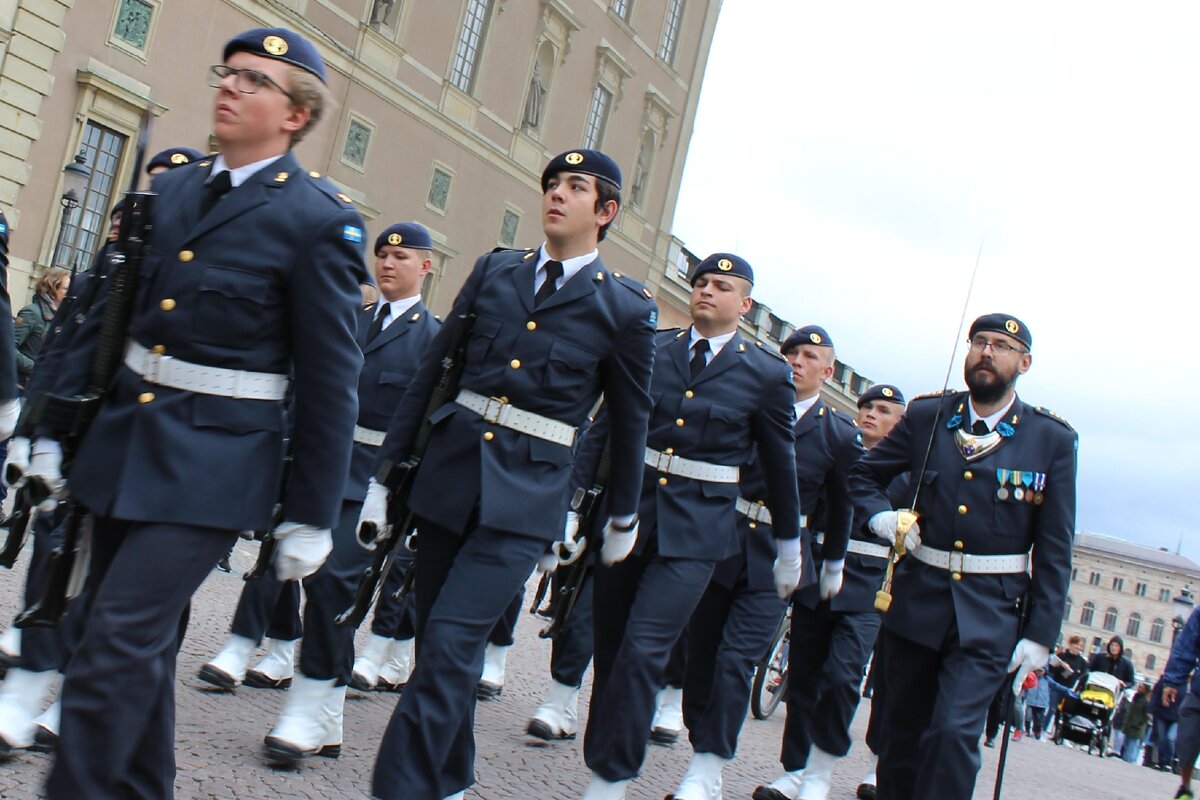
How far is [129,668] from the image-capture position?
3.36 meters

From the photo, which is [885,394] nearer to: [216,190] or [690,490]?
[690,490]

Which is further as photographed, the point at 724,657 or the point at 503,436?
the point at 724,657

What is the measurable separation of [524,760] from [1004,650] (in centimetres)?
237

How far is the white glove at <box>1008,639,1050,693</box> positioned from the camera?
5652 millimetres

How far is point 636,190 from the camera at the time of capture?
1606 inches

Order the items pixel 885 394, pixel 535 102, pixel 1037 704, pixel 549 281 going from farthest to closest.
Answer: pixel 535 102 < pixel 1037 704 < pixel 885 394 < pixel 549 281

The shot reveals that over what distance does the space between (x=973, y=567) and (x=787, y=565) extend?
1033mm

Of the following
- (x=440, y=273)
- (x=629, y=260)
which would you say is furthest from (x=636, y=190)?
(x=440, y=273)

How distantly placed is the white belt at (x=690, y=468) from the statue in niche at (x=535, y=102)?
29.1 meters

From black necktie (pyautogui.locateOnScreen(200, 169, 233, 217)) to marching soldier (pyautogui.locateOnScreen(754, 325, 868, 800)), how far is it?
14.0 feet

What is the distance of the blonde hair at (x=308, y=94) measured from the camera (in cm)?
386

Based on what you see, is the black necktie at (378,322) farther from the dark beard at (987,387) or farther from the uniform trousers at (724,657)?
the dark beard at (987,387)

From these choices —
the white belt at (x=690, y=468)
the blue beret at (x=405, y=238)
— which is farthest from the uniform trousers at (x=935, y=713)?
the blue beret at (x=405, y=238)

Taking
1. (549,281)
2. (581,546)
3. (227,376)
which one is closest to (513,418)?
(549,281)
